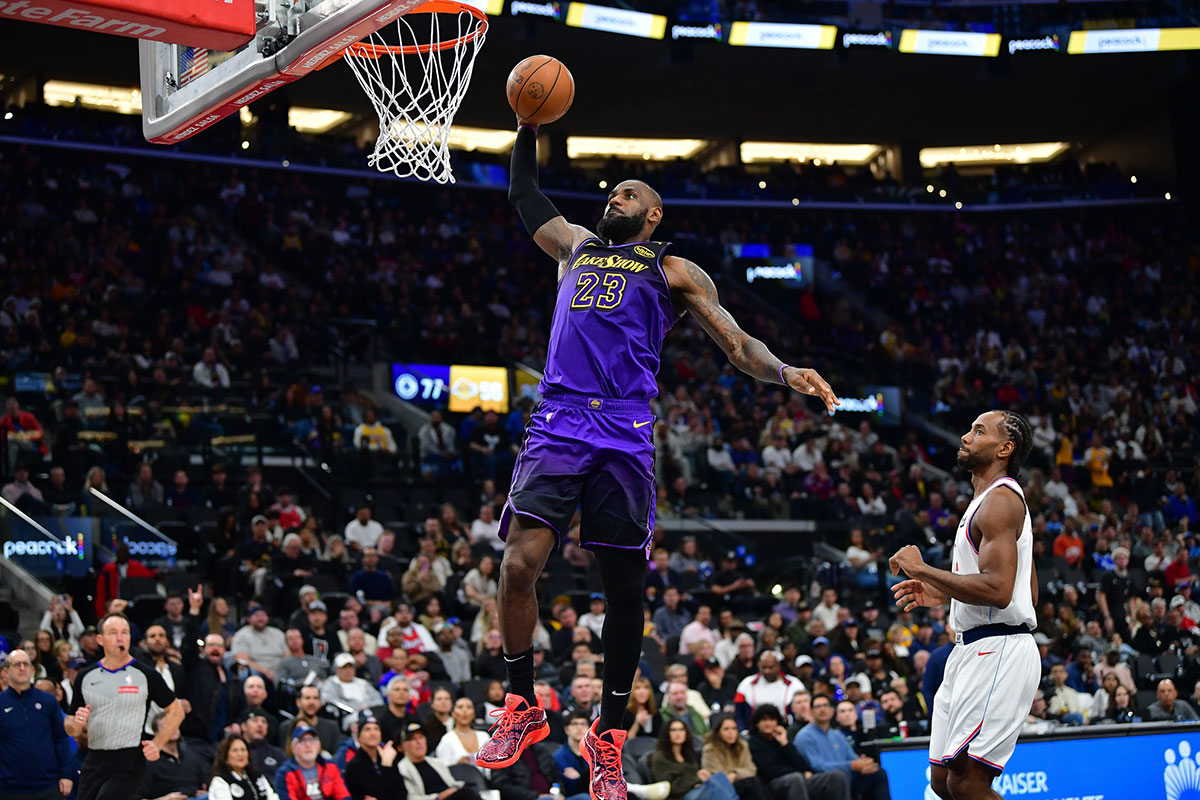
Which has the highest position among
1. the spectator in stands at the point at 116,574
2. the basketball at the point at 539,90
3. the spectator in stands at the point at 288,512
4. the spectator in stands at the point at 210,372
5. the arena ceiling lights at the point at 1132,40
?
the arena ceiling lights at the point at 1132,40

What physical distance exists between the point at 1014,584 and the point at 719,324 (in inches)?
70.3

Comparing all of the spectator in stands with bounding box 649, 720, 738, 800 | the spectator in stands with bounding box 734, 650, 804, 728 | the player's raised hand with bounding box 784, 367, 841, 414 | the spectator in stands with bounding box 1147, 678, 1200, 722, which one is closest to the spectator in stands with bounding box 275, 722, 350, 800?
the spectator in stands with bounding box 649, 720, 738, 800

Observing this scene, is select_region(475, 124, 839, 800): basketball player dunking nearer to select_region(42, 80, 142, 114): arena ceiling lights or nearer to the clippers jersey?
the clippers jersey

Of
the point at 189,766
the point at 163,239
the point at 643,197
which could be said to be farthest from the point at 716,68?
the point at 643,197

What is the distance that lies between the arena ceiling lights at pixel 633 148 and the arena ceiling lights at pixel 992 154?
607 centimetres

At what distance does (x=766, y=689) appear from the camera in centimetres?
1343

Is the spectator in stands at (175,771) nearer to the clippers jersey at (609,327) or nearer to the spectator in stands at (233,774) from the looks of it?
the spectator in stands at (233,774)

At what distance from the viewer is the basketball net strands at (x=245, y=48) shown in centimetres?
560

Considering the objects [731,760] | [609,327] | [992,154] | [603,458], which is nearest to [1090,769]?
[731,760]

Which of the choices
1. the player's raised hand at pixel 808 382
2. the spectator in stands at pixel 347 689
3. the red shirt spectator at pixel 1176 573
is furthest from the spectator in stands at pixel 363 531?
the player's raised hand at pixel 808 382

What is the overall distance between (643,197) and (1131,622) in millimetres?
13618

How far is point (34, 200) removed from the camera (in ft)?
74.6

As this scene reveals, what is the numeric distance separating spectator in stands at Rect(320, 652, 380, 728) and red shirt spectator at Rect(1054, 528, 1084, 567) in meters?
10.9

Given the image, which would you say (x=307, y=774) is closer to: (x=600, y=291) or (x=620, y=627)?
(x=620, y=627)
